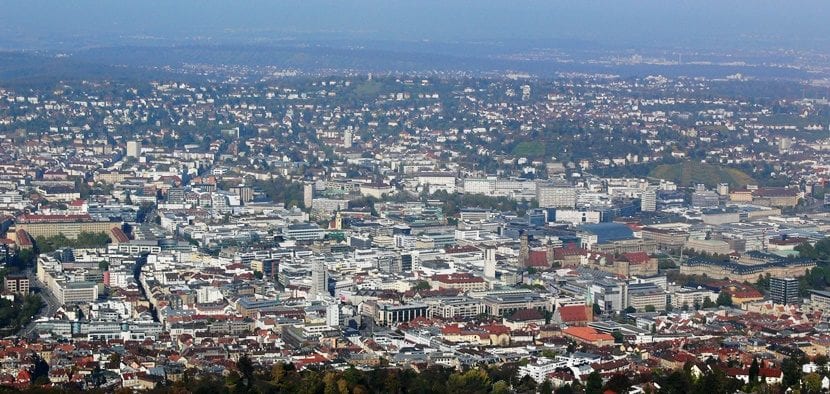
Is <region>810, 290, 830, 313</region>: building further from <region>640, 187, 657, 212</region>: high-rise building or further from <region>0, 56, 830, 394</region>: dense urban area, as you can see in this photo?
<region>640, 187, 657, 212</region>: high-rise building

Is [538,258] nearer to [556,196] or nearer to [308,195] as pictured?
[556,196]

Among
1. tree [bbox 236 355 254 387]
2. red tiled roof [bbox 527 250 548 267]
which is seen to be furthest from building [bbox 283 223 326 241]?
tree [bbox 236 355 254 387]

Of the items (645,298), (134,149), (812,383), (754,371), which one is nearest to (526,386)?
(754,371)

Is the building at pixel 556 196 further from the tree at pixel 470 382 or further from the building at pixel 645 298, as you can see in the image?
the tree at pixel 470 382

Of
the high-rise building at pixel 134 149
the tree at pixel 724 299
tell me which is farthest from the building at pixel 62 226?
the high-rise building at pixel 134 149

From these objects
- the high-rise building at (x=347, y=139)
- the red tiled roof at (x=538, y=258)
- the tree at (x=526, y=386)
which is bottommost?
the high-rise building at (x=347, y=139)

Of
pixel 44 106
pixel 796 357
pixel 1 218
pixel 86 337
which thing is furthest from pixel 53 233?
pixel 44 106
